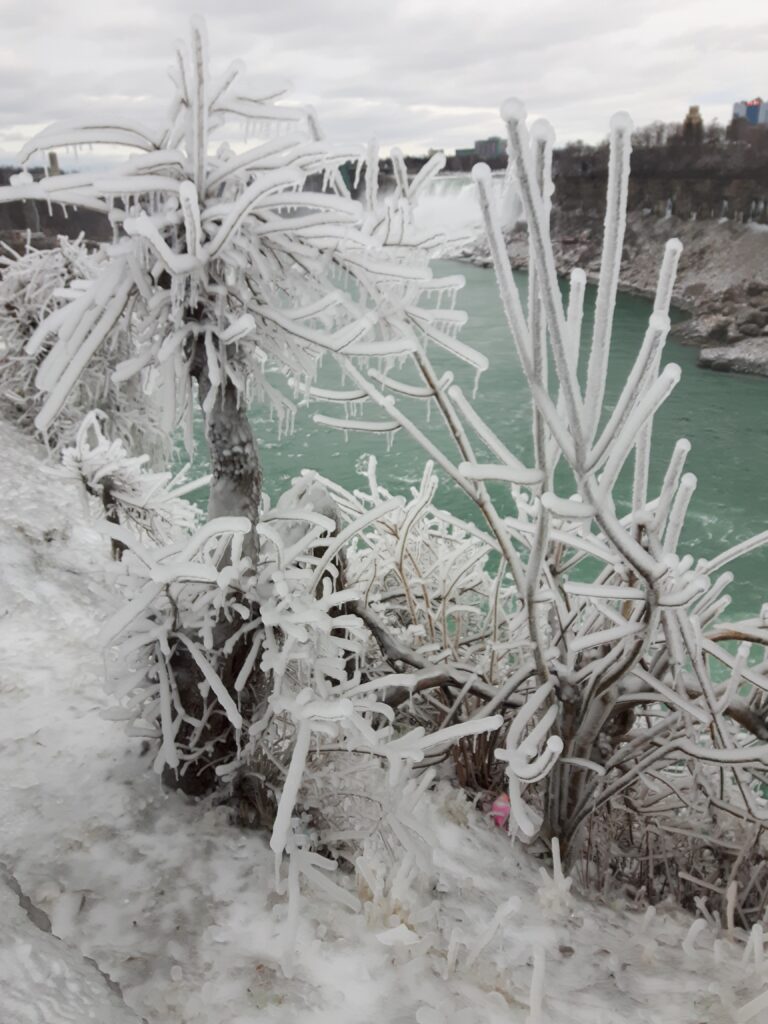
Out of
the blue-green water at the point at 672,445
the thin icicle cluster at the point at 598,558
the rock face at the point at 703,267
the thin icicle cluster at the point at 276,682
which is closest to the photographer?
the thin icicle cluster at the point at 598,558

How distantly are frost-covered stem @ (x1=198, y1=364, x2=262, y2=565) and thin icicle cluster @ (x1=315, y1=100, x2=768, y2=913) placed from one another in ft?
0.93

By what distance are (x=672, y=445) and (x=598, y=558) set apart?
11079 mm

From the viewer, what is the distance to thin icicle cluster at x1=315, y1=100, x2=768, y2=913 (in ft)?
4.30

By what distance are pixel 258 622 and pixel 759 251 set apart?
3035 cm

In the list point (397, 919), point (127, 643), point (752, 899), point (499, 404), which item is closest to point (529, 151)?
point (127, 643)

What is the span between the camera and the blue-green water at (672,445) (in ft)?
32.1

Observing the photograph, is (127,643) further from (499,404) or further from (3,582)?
(499,404)

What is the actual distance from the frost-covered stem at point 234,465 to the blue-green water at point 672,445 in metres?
7.46

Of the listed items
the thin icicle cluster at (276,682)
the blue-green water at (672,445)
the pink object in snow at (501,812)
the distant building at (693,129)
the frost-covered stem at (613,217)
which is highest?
the distant building at (693,129)

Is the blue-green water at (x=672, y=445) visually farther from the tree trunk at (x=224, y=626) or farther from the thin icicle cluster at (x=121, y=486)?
the tree trunk at (x=224, y=626)

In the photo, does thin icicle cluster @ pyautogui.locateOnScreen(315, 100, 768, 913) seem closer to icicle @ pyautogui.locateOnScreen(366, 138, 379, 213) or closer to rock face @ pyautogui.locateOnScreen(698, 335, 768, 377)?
icicle @ pyautogui.locateOnScreen(366, 138, 379, 213)

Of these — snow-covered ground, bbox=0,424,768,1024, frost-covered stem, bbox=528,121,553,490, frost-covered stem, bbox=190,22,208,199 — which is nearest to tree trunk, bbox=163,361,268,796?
snow-covered ground, bbox=0,424,768,1024

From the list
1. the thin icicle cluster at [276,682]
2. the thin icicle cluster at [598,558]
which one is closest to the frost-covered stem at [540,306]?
the thin icicle cluster at [598,558]

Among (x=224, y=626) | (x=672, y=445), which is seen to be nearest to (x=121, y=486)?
(x=224, y=626)
